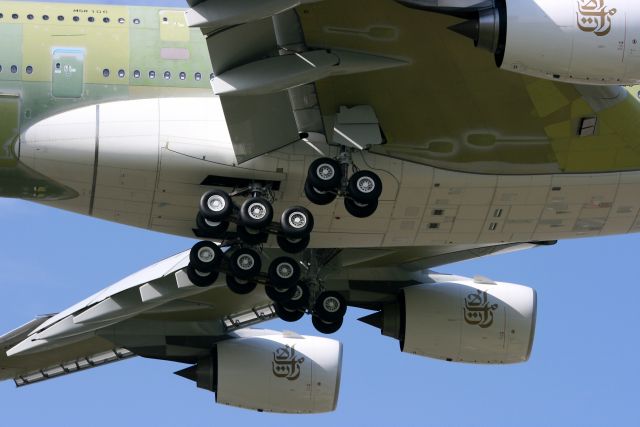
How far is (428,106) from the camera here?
101ft

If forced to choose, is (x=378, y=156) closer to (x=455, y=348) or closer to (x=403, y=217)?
(x=403, y=217)

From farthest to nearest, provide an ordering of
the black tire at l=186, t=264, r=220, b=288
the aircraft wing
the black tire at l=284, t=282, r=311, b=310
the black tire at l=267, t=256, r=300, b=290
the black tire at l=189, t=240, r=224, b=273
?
1. the aircraft wing
2. the black tire at l=284, t=282, r=311, b=310
3. the black tire at l=267, t=256, r=300, b=290
4. the black tire at l=186, t=264, r=220, b=288
5. the black tire at l=189, t=240, r=224, b=273

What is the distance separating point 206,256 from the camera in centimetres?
3145

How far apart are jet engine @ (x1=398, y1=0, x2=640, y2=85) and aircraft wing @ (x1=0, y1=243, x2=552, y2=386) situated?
8.54 m

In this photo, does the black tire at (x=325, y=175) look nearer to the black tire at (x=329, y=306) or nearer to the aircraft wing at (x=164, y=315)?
the black tire at (x=329, y=306)

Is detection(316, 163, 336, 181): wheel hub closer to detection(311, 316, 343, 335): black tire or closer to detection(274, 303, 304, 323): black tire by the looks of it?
detection(274, 303, 304, 323): black tire

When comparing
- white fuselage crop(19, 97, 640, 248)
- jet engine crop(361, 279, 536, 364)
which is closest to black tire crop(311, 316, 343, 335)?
white fuselage crop(19, 97, 640, 248)

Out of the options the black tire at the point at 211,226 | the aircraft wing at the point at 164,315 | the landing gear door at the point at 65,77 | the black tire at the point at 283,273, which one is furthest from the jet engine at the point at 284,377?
the landing gear door at the point at 65,77

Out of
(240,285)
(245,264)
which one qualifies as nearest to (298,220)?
(245,264)

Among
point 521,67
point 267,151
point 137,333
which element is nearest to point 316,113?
point 267,151

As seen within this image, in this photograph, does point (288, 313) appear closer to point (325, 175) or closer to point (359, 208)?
point (359, 208)

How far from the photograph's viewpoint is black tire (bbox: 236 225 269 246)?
101ft

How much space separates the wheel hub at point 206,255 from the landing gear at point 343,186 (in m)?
2.16

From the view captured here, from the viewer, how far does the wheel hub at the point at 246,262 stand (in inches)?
1237
